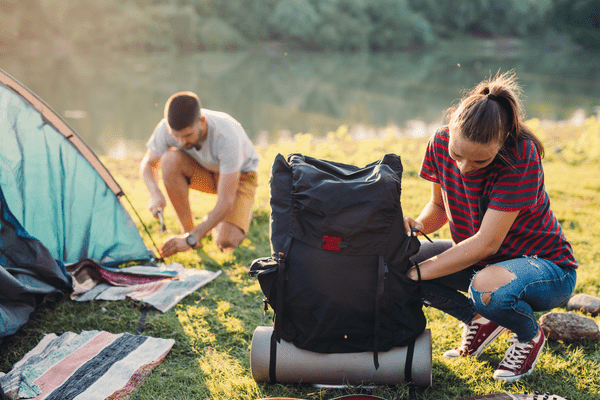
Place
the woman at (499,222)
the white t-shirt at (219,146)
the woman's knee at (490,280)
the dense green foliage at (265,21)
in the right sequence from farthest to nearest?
the dense green foliage at (265,21), the white t-shirt at (219,146), the woman's knee at (490,280), the woman at (499,222)

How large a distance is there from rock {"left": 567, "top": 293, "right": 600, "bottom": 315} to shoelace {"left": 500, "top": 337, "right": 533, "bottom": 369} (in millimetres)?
902

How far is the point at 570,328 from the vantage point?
7.82ft

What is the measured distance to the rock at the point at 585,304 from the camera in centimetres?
274

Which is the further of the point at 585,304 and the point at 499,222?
the point at 585,304

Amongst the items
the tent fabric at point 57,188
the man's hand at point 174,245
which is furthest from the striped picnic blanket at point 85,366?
the tent fabric at point 57,188

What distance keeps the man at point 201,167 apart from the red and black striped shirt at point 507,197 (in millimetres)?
1635

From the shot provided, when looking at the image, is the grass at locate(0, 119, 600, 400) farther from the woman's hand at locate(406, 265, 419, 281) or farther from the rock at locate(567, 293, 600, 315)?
the woman's hand at locate(406, 265, 419, 281)

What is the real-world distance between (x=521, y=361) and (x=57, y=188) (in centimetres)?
293

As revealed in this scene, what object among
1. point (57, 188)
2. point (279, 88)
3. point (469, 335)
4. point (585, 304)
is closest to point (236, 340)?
point (469, 335)

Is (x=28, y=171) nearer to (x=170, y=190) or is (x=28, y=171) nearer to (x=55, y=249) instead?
(x=55, y=249)

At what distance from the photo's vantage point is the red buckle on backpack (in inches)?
76.0

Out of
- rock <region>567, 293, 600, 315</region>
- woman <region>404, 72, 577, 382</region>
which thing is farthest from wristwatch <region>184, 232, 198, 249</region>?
rock <region>567, 293, 600, 315</region>

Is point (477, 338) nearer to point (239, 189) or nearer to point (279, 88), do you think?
point (239, 189)

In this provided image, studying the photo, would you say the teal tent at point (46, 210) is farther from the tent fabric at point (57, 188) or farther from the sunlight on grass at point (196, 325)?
the sunlight on grass at point (196, 325)
